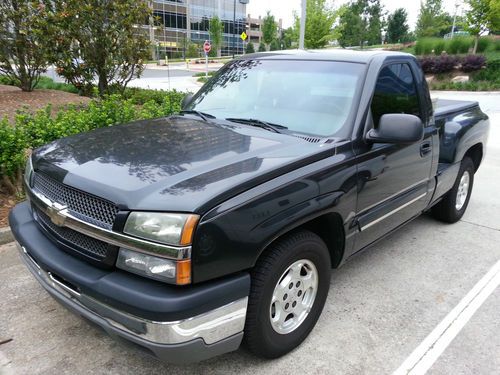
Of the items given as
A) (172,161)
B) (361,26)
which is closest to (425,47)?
(361,26)

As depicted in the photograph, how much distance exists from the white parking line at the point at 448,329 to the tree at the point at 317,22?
85.3 feet

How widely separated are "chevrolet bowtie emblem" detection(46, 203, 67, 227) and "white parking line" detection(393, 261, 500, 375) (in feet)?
6.94

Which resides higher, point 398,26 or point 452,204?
point 398,26

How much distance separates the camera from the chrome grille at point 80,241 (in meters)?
2.19

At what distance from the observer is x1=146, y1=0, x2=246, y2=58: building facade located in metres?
58.8

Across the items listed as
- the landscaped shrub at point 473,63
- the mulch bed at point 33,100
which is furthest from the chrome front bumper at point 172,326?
the landscaped shrub at point 473,63

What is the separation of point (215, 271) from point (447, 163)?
3168 millimetres

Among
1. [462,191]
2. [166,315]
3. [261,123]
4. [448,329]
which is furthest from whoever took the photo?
[462,191]

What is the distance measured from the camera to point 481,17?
25.0 meters

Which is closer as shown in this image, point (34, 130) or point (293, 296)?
point (293, 296)

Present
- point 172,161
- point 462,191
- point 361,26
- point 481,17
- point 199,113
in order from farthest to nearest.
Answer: point 361,26 < point 481,17 < point 462,191 < point 199,113 < point 172,161

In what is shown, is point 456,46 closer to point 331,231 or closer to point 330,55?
point 330,55

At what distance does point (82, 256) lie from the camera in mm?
2270

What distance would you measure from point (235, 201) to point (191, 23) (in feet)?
220
